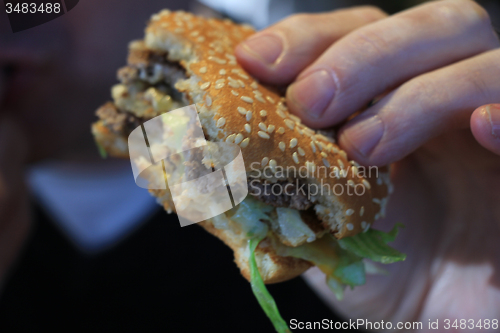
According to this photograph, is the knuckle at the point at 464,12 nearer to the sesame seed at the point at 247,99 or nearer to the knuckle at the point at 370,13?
the knuckle at the point at 370,13

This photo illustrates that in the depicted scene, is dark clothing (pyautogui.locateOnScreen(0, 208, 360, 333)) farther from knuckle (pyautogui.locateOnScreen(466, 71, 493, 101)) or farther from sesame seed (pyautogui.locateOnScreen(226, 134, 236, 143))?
knuckle (pyautogui.locateOnScreen(466, 71, 493, 101))

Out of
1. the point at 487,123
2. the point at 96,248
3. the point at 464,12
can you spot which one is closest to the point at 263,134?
the point at 487,123

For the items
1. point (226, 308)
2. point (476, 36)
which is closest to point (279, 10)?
point (476, 36)

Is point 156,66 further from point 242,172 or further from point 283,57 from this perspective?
point 242,172

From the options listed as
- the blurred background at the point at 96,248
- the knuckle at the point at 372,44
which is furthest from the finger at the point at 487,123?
the blurred background at the point at 96,248

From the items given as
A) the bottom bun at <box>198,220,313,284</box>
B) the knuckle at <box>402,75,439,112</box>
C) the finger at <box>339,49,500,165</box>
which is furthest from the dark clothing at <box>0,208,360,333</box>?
the knuckle at <box>402,75,439,112</box>

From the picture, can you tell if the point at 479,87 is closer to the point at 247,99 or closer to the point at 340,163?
the point at 340,163
